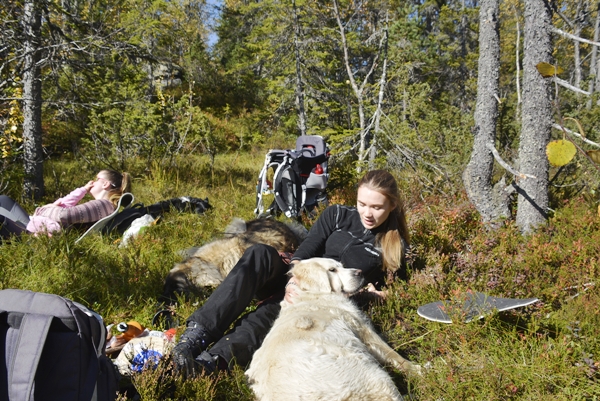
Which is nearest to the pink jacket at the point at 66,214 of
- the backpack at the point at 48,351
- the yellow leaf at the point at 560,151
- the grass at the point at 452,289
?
the grass at the point at 452,289

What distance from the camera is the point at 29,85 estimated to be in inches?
254

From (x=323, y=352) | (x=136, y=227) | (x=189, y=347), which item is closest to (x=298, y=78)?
(x=136, y=227)

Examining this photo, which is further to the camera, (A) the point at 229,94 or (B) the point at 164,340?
(A) the point at 229,94

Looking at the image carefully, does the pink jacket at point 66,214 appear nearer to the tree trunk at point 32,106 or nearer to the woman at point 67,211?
the woman at point 67,211

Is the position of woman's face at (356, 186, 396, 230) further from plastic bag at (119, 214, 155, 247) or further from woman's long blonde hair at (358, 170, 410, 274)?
plastic bag at (119, 214, 155, 247)

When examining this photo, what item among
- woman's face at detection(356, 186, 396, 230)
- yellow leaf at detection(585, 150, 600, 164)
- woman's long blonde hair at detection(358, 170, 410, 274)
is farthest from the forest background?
woman's face at detection(356, 186, 396, 230)

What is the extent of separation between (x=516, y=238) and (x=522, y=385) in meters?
2.36

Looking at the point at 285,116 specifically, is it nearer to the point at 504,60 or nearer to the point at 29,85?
the point at 29,85

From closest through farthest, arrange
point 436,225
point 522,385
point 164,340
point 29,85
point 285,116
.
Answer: point 522,385
point 164,340
point 436,225
point 29,85
point 285,116

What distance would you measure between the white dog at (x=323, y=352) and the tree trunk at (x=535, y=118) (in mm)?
2768

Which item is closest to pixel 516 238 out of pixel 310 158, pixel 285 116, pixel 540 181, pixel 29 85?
pixel 540 181

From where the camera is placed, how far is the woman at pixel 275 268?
2.81m

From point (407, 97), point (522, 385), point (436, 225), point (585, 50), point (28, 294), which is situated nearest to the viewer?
point (28, 294)

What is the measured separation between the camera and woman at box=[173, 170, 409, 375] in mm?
2807
